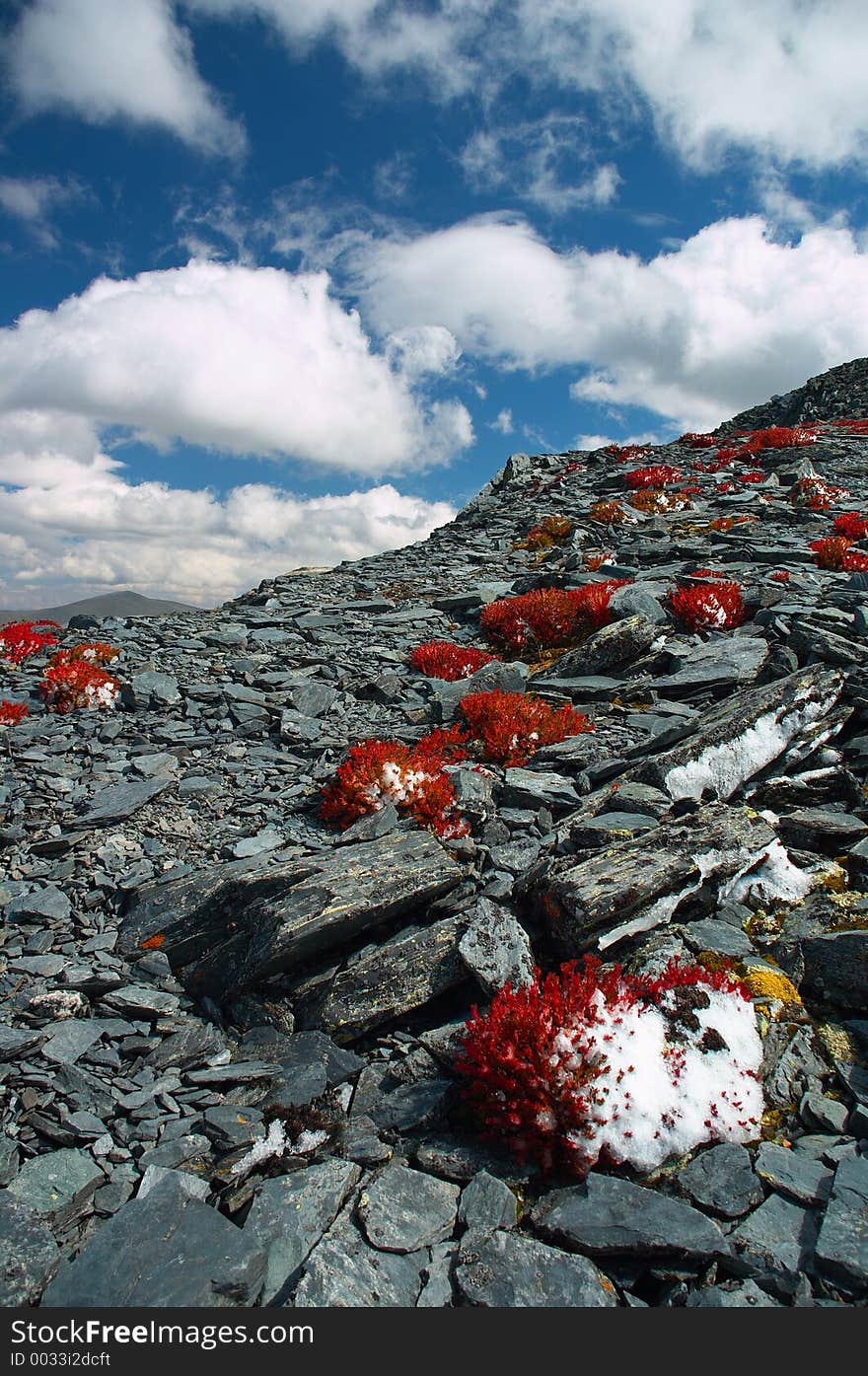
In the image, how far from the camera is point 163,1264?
4.27 metres

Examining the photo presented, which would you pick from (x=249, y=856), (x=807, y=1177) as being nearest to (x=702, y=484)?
(x=249, y=856)

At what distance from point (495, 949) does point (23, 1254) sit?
387 cm

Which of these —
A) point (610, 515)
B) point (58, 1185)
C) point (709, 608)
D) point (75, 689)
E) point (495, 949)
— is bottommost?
point (58, 1185)

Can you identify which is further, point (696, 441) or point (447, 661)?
point (696, 441)

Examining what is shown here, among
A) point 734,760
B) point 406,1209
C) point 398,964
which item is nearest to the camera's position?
point 406,1209

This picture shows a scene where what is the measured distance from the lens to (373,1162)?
5.07 metres

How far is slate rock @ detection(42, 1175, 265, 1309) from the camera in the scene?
412 centimetres

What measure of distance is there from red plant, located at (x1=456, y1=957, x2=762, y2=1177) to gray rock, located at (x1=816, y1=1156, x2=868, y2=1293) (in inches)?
25.5

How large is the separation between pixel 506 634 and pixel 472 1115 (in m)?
11.8

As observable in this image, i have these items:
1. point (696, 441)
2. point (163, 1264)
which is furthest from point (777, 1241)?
point (696, 441)

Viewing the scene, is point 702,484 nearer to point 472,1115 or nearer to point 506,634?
point 506,634

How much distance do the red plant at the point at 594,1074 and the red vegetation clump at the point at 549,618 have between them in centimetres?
1060

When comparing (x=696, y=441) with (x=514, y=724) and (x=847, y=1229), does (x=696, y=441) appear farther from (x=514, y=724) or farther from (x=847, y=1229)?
(x=847, y=1229)

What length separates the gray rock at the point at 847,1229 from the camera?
3.91 meters
